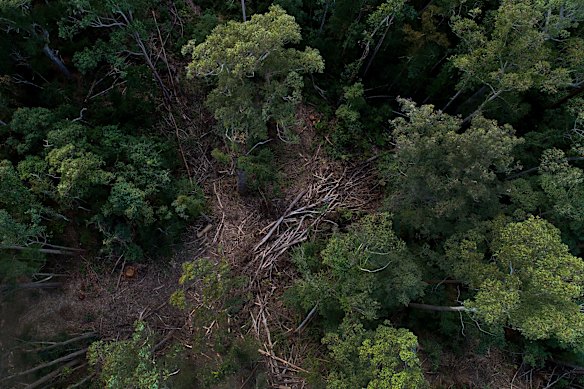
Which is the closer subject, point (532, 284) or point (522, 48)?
point (532, 284)

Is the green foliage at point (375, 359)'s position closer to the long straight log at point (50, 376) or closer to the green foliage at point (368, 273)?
the green foliage at point (368, 273)

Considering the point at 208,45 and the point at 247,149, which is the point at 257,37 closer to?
the point at 208,45

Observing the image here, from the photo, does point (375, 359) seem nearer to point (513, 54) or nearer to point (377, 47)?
point (513, 54)

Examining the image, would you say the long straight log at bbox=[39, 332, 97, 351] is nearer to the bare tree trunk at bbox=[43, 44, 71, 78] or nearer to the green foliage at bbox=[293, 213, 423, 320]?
the green foliage at bbox=[293, 213, 423, 320]

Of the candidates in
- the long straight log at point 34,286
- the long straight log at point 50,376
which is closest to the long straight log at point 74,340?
the long straight log at point 50,376

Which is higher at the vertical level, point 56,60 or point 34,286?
point 56,60

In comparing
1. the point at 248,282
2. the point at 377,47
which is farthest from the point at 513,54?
the point at 248,282

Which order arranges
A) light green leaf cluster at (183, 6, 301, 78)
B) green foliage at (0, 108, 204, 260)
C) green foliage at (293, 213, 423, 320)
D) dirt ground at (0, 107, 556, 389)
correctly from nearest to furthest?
1. light green leaf cluster at (183, 6, 301, 78)
2. green foliage at (293, 213, 423, 320)
3. green foliage at (0, 108, 204, 260)
4. dirt ground at (0, 107, 556, 389)

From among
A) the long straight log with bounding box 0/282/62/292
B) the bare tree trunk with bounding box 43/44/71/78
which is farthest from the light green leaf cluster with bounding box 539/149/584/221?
the bare tree trunk with bounding box 43/44/71/78
